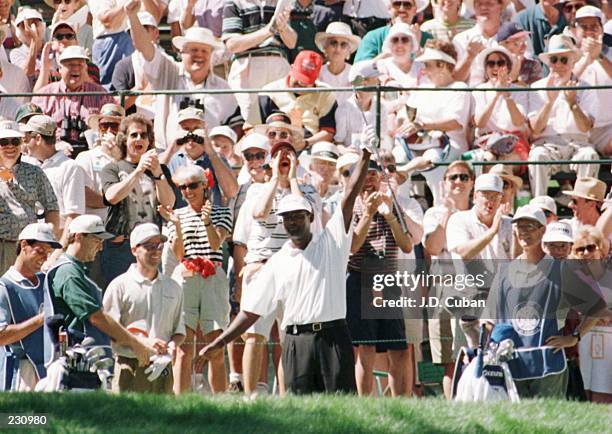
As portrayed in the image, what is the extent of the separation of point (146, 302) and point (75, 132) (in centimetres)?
275

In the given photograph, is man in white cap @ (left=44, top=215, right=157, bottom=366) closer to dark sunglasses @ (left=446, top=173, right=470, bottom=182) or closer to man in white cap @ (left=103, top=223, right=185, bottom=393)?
man in white cap @ (left=103, top=223, right=185, bottom=393)

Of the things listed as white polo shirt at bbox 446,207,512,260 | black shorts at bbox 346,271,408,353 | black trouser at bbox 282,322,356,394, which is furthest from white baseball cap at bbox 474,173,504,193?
black trouser at bbox 282,322,356,394

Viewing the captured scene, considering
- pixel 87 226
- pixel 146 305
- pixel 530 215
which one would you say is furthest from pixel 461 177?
pixel 87 226

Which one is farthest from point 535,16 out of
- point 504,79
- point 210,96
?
point 210,96

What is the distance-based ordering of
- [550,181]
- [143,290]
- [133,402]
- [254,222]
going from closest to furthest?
[133,402], [143,290], [254,222], [550,181]

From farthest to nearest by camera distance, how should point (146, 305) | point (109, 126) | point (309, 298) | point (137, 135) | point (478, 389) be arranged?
point (109, 126) → point (137, 135) → point (146, 305) → point (309, 298) → point (478, 389)

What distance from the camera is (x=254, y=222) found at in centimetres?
1245

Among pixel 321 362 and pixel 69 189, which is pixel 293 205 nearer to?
pixel 321 362

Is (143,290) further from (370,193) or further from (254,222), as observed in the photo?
(370,193)

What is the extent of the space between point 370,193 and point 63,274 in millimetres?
2799

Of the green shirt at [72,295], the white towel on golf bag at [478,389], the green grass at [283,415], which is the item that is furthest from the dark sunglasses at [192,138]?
the green grass at [283,415]

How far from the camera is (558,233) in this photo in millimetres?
12000

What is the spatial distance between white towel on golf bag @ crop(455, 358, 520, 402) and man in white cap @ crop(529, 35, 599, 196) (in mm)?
3054

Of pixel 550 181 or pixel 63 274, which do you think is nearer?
pixel 63 274
